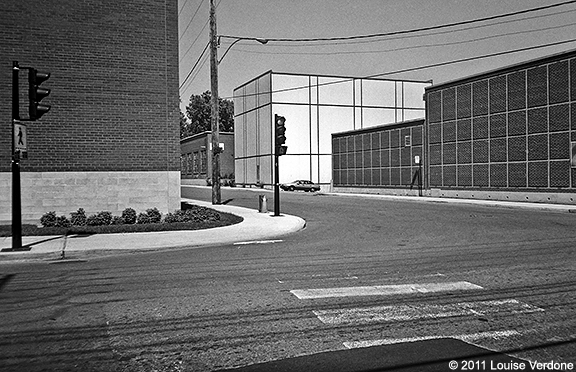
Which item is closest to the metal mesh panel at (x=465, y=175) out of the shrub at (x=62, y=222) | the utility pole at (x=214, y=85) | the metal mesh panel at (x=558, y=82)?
the metal mesh panel at (x=558, y=82)

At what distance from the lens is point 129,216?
1789 centimetres

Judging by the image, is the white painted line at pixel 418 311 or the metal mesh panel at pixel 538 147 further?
the metal mesh panel at pixel 538 147

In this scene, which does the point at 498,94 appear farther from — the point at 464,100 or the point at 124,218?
the point at 124,218

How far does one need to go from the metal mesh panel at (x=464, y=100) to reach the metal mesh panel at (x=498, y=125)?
97.9 inches

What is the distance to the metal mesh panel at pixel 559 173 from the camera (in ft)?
95.8

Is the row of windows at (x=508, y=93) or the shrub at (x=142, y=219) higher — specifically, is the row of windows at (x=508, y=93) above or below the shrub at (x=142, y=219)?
above

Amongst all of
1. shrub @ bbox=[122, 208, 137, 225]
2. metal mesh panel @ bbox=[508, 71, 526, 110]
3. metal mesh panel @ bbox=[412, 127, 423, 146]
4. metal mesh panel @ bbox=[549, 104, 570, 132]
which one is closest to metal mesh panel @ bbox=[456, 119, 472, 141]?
metal mesh panel @ bbox=[508, 71, 526, 110]

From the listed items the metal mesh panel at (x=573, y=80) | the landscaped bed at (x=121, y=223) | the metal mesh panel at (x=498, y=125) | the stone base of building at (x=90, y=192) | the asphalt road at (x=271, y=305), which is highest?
the metal mesh panel at (x=573, y=80)

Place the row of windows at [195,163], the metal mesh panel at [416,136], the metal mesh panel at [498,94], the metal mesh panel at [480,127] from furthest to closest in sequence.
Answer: the row of windows at [195,163] → the metal mesh panel at [416,136] → the metal mesh panel at [480,127] → the metal mesh panel at [498,94]

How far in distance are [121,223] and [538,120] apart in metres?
24.9

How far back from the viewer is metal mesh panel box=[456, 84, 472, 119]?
1454 inches

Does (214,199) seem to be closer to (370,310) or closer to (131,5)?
(131,5)

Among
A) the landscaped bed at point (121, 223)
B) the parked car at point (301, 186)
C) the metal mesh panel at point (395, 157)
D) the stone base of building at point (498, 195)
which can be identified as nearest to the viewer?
the landscaped bed at point (121, 223)

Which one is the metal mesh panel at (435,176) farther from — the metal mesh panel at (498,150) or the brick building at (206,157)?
the brick building at (206,157)
